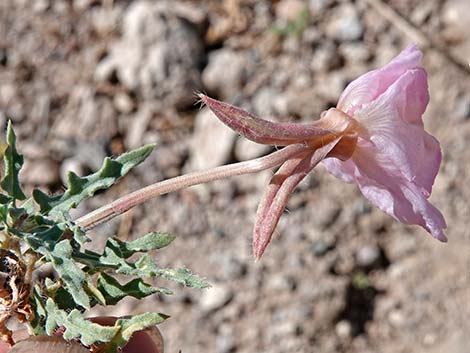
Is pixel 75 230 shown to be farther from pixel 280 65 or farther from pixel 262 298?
pixel 280 65

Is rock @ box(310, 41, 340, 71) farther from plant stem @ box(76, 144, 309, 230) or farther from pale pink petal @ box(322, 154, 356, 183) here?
plant stem @ box(76, 144, 309, 230)

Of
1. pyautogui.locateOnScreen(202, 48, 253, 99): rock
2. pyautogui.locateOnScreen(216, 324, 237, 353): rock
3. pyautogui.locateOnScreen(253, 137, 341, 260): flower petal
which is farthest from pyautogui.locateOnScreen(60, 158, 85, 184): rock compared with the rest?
pyautogui.locateOnScreen(253, 137, 341, 260): flower petal

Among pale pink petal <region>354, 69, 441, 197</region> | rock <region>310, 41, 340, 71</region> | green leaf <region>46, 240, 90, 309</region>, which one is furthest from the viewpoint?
rock <region>310, 41, 340, 71</region>

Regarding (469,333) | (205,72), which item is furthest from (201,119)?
(469,333)

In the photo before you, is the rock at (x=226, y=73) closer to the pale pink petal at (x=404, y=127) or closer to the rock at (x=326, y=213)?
the rock at (x=326, y=213)

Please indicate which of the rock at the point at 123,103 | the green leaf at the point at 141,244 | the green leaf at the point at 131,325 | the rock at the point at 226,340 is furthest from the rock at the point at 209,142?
the green leaf at the point at 131,325

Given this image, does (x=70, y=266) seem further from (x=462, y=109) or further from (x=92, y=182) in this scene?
(x=462, y=109)
